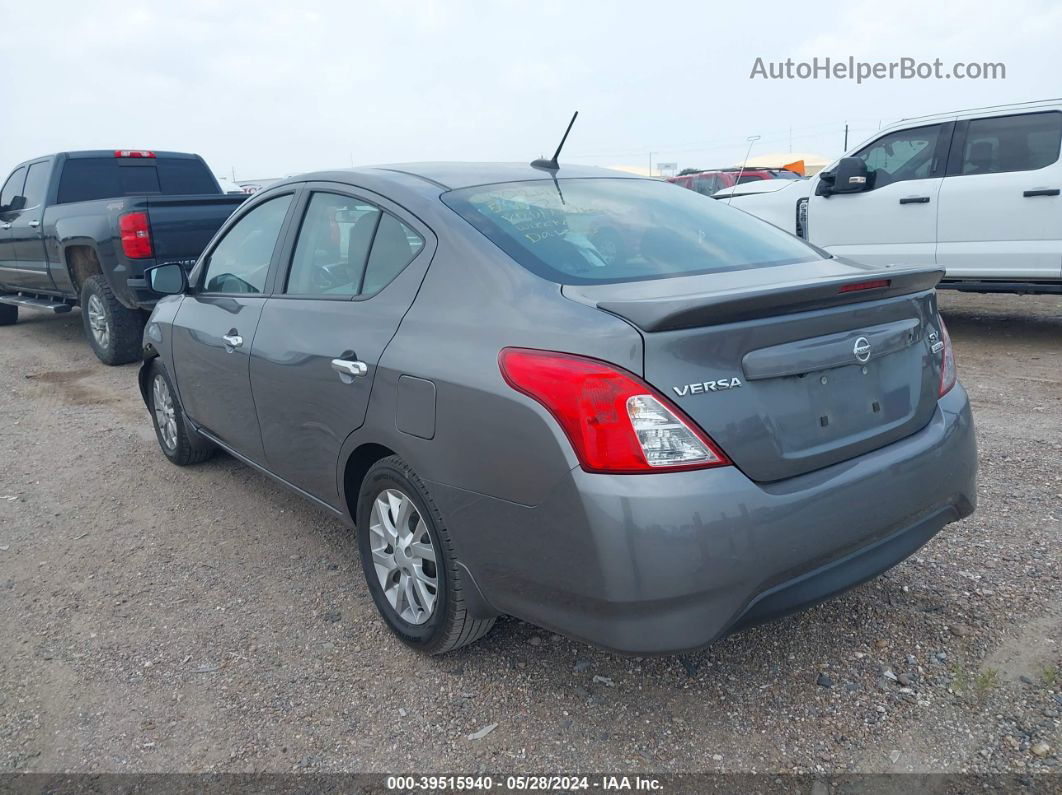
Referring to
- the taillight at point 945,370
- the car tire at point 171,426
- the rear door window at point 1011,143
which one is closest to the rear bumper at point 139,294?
the car tire at point 171,426

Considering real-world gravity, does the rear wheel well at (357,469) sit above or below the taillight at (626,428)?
below

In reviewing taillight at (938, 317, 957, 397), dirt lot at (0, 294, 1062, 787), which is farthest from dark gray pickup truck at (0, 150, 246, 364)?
taillight at (938, 317, 957, 397)

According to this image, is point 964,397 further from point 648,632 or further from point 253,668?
point 253,668

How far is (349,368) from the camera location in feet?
9.18

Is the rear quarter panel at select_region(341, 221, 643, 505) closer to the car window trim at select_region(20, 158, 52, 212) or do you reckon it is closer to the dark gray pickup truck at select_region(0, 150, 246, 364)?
the dark gray pickup truck at select_region(0, 150, 246, 364)

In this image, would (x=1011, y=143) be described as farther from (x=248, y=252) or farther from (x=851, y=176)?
(x=248, y=252)

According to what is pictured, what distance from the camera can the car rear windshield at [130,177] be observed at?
28.3 feet

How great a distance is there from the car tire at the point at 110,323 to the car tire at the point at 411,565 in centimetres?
561

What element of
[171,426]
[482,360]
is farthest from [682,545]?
[171,426]

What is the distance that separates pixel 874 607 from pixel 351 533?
87.5 inches

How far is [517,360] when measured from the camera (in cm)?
225

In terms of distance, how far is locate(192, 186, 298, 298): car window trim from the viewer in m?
3.52

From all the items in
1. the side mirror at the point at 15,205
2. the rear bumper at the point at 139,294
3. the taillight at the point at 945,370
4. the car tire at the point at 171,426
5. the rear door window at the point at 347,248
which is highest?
the side mirror at the point at 15,205

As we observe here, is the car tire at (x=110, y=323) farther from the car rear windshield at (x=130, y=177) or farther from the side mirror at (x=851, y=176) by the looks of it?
the side mirror at (x=851, y=176)
